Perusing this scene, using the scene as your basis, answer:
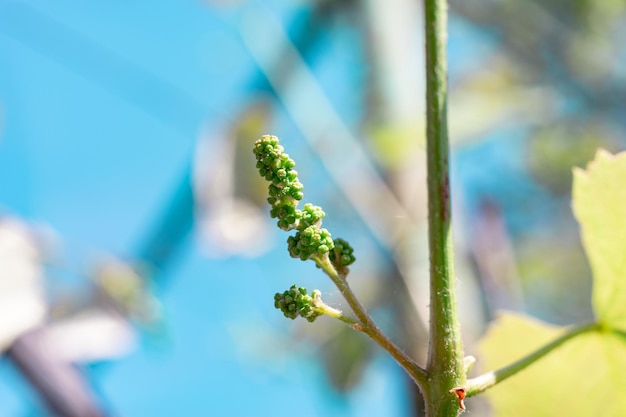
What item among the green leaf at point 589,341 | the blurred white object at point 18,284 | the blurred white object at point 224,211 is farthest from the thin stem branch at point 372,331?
the blurred white object at point 224,211

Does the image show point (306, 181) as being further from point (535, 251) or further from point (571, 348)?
point (571, 348)

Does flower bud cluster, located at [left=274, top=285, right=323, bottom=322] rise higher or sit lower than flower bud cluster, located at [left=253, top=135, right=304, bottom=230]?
lower

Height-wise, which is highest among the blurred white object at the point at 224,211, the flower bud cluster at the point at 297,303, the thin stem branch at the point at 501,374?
the blurred white object at the point at 224,211

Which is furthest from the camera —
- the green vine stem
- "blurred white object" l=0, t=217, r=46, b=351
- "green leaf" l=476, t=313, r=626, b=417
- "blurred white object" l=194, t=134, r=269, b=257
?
"blurred white object" l=194, t=134, r=269, b=257

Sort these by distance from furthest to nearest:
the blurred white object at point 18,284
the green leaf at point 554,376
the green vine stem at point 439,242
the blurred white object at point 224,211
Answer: the blurred white object at point 224,211, the blurred white object at point 18,284, the green leaf at point 554,376, the green vine stem at point 439,242

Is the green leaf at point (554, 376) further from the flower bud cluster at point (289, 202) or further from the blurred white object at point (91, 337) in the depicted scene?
the blurred white object at point (91, 337)

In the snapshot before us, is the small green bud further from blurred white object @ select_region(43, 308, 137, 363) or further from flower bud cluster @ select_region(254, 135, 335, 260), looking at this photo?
blurred white object @ select_region(43, 308, 137, 363)

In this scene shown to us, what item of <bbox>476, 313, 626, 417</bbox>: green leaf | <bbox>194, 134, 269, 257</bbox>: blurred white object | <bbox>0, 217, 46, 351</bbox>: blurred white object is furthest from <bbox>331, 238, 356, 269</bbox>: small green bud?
<bbox>194, 134, 269, 257</bbox>: blurred white object

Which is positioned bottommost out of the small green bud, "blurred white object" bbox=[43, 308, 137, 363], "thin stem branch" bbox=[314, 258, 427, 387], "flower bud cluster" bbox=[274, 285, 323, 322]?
"thin stem branch" bbox=[314, 258, 427, 387]

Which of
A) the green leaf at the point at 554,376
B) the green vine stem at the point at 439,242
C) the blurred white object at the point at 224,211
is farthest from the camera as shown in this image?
the blurred white object at the point at 224,211
